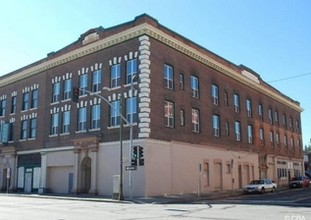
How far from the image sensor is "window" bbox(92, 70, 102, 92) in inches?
1403

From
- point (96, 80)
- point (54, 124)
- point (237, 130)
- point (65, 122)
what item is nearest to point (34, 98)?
point (54, 124)

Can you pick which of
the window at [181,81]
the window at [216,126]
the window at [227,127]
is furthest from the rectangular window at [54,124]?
the window at [227,127]

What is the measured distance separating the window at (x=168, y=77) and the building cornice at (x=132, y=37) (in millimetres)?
2041

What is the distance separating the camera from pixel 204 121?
38438 mm

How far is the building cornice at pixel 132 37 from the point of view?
3262cm

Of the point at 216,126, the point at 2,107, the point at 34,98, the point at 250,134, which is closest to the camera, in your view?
the point at 216,126

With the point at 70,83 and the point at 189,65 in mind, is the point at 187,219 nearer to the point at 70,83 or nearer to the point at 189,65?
the point at 189,65

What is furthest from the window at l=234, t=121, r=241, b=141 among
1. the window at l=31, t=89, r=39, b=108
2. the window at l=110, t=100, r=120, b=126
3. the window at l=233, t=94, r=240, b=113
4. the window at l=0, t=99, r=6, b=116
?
the window at l=0, t=99, r=6, b=116

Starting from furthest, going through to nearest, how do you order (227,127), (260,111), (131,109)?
(260,111) < (227,127) < (131,109)

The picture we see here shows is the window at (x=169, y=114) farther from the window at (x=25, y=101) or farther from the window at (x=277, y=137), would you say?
the window at (x=277, y=137)

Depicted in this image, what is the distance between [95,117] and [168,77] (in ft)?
24.4

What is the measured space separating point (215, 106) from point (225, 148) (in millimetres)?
4591

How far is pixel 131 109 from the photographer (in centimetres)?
3216

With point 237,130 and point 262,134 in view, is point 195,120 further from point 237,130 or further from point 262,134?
point 262,134
